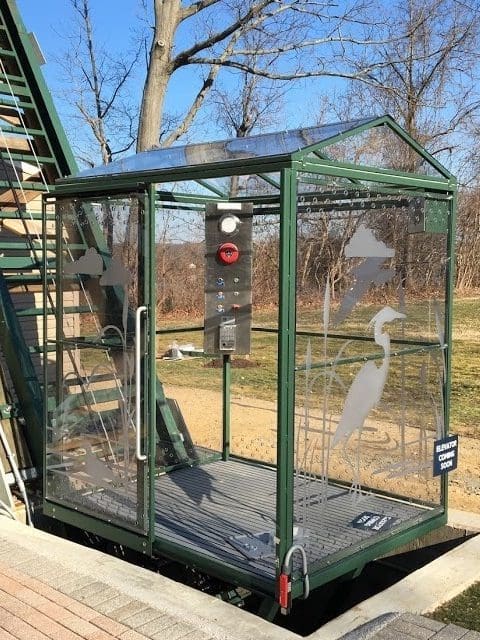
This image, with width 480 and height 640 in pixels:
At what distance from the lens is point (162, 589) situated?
407cm

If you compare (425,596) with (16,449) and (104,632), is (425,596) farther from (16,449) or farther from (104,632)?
(16,449)

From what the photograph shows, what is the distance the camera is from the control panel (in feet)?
17.2

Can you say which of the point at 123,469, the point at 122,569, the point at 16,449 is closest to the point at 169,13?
the point at 16,449

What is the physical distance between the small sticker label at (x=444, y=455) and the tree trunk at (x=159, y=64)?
351 inches

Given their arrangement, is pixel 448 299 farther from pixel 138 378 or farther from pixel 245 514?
pixel 138 378

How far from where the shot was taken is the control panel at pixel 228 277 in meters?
5.24

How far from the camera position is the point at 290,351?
4.00 meters

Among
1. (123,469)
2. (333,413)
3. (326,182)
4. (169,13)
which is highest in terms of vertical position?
(169,13)

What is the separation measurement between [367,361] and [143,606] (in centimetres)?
213

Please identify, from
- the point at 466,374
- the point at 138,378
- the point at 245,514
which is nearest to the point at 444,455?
the point at 245,514

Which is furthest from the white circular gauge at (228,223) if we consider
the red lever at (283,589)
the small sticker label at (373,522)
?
the red lever at (283,589)

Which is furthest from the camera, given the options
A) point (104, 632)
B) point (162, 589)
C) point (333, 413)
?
point (333, 413)

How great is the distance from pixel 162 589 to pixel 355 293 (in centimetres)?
215

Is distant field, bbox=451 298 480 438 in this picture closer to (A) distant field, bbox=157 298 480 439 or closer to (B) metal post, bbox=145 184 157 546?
(A) distant field, bbox=157 298 480 439
